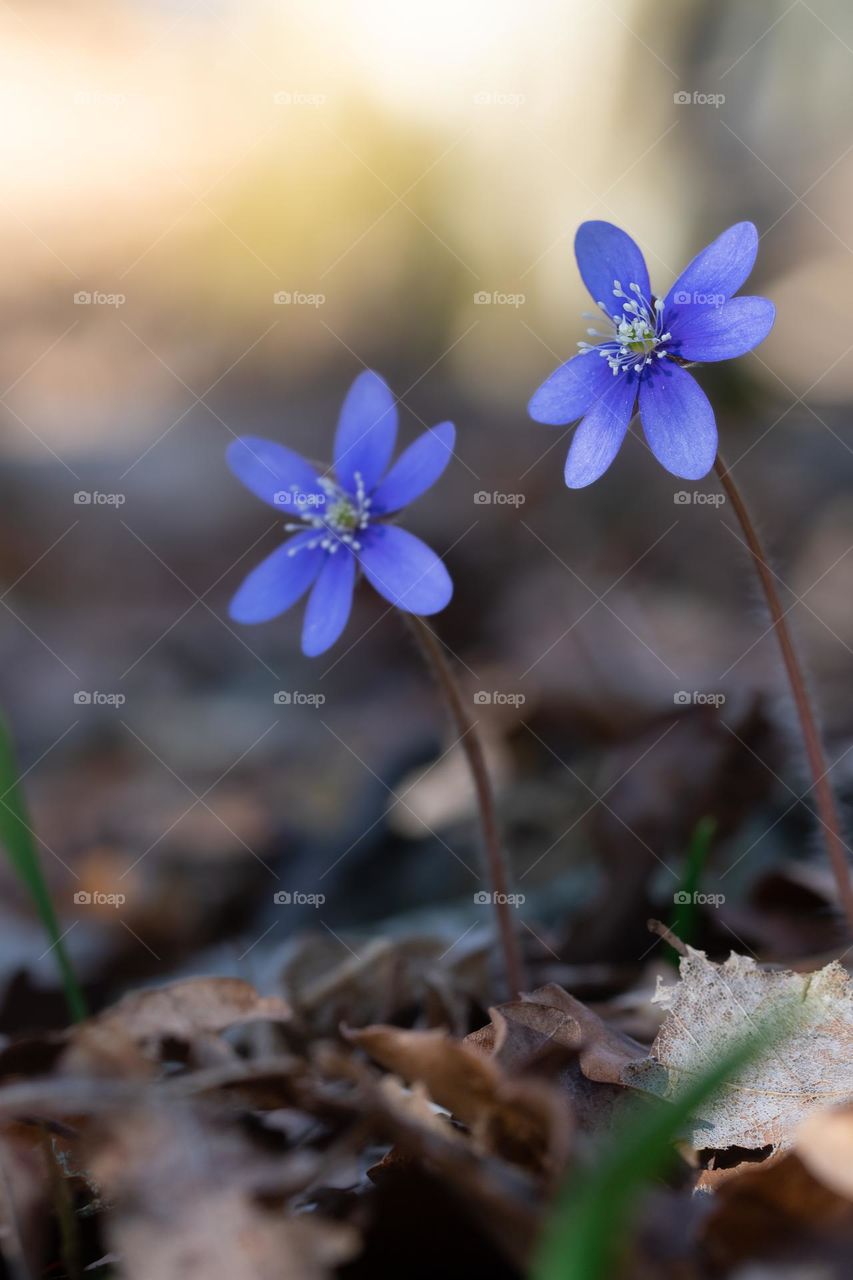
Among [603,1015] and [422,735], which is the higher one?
[422,735]

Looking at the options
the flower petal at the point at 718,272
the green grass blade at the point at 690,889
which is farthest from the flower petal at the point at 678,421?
the green grass blade at the point at 690,889

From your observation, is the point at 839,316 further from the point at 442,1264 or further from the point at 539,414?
the point at 442,1264

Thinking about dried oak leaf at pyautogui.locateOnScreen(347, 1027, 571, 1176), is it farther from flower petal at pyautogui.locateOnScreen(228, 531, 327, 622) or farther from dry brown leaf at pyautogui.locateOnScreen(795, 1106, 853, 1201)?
flower petal at pyautogui.locateOnScreen(228, 531, 327, 622)

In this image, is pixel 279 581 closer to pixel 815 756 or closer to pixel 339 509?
pixel 339 509

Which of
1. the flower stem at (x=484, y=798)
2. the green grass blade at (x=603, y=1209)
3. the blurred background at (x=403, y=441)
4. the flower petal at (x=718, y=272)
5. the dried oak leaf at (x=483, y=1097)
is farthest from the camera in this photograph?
the blurred background at (x=403, y=441)

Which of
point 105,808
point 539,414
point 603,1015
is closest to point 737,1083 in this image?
point 603,1015

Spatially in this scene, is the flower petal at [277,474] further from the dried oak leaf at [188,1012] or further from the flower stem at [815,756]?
the dried oak leaf at [188,1012]

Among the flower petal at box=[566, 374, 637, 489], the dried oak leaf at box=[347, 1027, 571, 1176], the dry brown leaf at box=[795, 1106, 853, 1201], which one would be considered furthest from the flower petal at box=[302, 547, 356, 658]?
the dry brown leaf at box=[795, 1106, 853, 1201]

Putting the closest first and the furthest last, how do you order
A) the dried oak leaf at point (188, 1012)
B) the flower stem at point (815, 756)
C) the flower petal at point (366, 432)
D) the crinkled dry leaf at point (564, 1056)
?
the crinkled dry leaf at point (564, 1056) < the dried oak leaf at point (188, 1012) < the flower stem at point (815, 756) < the flower petal at point (366, 432)
